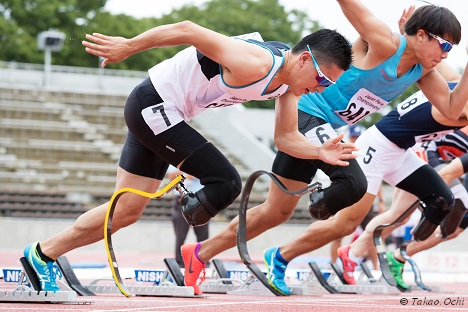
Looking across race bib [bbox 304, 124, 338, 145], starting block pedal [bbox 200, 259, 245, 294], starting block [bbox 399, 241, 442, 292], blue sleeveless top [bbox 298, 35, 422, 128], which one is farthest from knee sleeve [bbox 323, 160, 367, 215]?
starting block [bbox 399, 241, 442, 292]

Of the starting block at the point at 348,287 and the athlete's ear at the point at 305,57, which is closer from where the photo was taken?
the athlete's ear at the point at 305,57

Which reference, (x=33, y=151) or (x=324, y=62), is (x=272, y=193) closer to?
(x=324, y=62)

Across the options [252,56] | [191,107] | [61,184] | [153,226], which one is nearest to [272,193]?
[191,107]

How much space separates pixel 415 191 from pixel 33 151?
2015 cm

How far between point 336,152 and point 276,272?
1893 mm

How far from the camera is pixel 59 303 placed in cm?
616

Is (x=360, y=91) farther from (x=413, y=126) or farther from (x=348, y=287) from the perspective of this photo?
(x=348, y=287)

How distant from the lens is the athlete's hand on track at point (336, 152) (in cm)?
621

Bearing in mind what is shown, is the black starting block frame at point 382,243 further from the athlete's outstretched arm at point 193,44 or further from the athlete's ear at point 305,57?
the athlete's outstretched arm at point 193,44

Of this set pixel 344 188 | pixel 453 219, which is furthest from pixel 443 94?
pixel 453 219

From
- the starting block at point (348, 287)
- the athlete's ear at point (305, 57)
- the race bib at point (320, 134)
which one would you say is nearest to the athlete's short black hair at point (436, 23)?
the race bib at point (320, 134)

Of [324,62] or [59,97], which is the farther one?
[59,97]

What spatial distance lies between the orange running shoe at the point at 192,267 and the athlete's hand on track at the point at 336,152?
169cm

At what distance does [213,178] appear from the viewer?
20.3 feet
